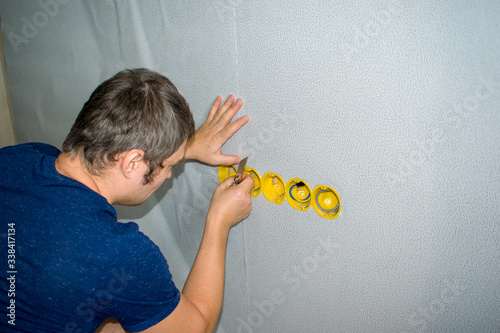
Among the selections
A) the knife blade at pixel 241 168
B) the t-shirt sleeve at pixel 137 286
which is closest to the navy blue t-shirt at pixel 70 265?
the t-shirt sleeve at pixel 137 286

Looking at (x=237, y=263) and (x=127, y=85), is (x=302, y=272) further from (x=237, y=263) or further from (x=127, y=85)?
(x=127, y=85)

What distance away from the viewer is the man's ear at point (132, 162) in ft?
2.55

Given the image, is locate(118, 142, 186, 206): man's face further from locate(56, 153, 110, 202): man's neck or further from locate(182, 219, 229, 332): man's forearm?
locate(182, 219, 229, 332): man's forearm

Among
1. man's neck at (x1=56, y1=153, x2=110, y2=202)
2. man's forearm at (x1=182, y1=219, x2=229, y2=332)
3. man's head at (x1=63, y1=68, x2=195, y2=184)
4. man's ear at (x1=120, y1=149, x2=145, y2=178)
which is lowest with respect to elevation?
man's forearm at (x1=182, y1=219, x2=229, y2=332)

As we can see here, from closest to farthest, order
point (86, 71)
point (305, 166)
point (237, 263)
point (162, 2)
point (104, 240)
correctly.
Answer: point (104, 240), point (305, 166), point (162, 2), point (237, 263), point (86, 71)

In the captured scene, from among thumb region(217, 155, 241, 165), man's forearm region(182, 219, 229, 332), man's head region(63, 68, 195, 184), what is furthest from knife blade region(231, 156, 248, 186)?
man's head region(63, 68, 195, 184)

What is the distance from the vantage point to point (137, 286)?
74cm

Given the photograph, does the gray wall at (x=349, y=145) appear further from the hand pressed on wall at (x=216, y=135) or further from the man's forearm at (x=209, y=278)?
the man's forearm at (x=209, y=278)

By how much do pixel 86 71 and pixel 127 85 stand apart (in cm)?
74

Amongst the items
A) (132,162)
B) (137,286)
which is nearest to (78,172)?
(132,162)

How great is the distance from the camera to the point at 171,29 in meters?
1.09

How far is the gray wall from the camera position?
27.9 inches

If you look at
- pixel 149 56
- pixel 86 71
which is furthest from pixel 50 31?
pixel 149 56

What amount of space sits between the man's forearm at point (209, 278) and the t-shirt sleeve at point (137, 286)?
0.09 m
